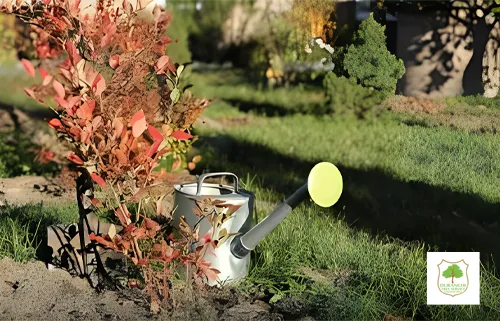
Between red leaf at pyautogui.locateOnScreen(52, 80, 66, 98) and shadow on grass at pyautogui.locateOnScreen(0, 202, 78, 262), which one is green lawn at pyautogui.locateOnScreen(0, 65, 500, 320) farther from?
red leaf at pyautogui.locateOnScreen(52, 80, 66, 98)

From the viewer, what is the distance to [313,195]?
10.2ft

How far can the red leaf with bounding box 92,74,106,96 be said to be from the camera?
285 cm

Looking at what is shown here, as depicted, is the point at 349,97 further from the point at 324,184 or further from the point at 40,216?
the point at 40,216

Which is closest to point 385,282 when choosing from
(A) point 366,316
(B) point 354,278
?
(B) point 354,278

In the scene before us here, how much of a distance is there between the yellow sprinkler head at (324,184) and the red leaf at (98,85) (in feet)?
3.30

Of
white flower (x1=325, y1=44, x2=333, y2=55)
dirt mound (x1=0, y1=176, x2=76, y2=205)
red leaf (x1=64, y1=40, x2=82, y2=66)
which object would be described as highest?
red leaf (x1=64, y1=40, x2=82, y2=66)

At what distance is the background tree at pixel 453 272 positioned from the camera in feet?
11.5

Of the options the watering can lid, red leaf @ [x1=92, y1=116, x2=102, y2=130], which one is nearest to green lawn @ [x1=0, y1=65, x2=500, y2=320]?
the watering can lid

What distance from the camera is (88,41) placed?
10.00 ft

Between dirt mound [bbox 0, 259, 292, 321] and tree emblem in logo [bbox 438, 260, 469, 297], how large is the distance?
909 mm

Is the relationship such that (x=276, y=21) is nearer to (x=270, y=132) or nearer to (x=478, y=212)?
(x=270, y=132)

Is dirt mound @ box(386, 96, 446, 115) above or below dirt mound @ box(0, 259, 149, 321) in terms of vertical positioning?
above

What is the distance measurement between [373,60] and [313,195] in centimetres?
128

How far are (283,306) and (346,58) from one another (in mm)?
1702
